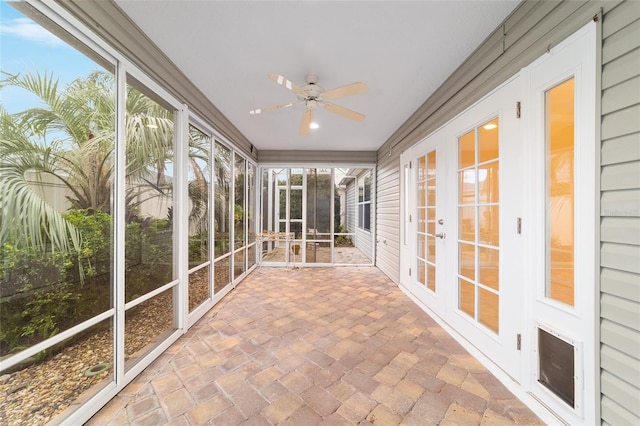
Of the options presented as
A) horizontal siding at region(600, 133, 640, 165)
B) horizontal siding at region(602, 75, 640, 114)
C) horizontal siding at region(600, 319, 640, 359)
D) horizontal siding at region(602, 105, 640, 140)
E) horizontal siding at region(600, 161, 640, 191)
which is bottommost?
horizontal siding at region(600, 319, 640, 359)

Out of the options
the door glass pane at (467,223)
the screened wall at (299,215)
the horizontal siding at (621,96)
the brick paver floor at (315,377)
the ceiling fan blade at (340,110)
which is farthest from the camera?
the screened wall at (299,215)

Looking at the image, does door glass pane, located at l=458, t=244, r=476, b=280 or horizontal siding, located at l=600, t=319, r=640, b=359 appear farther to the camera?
door glass pane, located at l=458, t=244, r=476, b=280

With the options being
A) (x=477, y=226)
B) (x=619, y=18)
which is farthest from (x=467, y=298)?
(x=619, y=18)

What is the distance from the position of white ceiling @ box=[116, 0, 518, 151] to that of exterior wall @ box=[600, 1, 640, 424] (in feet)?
2.77

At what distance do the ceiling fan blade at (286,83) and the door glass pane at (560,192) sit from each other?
1.84 m

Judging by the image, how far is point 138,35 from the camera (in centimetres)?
187

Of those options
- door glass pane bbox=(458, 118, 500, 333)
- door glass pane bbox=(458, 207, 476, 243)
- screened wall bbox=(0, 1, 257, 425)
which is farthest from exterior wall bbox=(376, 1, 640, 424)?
screened wall bbox=(0, 1, 257, 425)

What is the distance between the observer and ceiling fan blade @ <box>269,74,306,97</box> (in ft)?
6.55

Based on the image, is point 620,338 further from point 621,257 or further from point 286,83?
point 286,83

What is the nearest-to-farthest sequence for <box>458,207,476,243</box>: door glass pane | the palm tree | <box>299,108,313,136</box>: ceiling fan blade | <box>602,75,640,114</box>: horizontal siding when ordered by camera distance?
<box>602,75,640,114</box>: horizontal siding → the palm tree → <box>458,207,476,243</box>: door glass pane → <box>299,108,313,136</box>: ceiling fan blade

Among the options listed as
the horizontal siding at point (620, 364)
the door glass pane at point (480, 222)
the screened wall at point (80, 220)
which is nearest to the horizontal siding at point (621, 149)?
the door glass pane at point (480, 222)

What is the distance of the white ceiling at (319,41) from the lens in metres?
1.67

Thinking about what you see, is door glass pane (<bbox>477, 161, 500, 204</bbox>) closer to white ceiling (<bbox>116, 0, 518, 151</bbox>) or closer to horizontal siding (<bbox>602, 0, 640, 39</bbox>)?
horizontal siding (<bbox>602, 0, 640, 39</bbox>)

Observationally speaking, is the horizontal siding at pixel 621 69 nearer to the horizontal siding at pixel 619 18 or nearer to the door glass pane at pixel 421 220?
the horizontal siding at pixel 619 18
